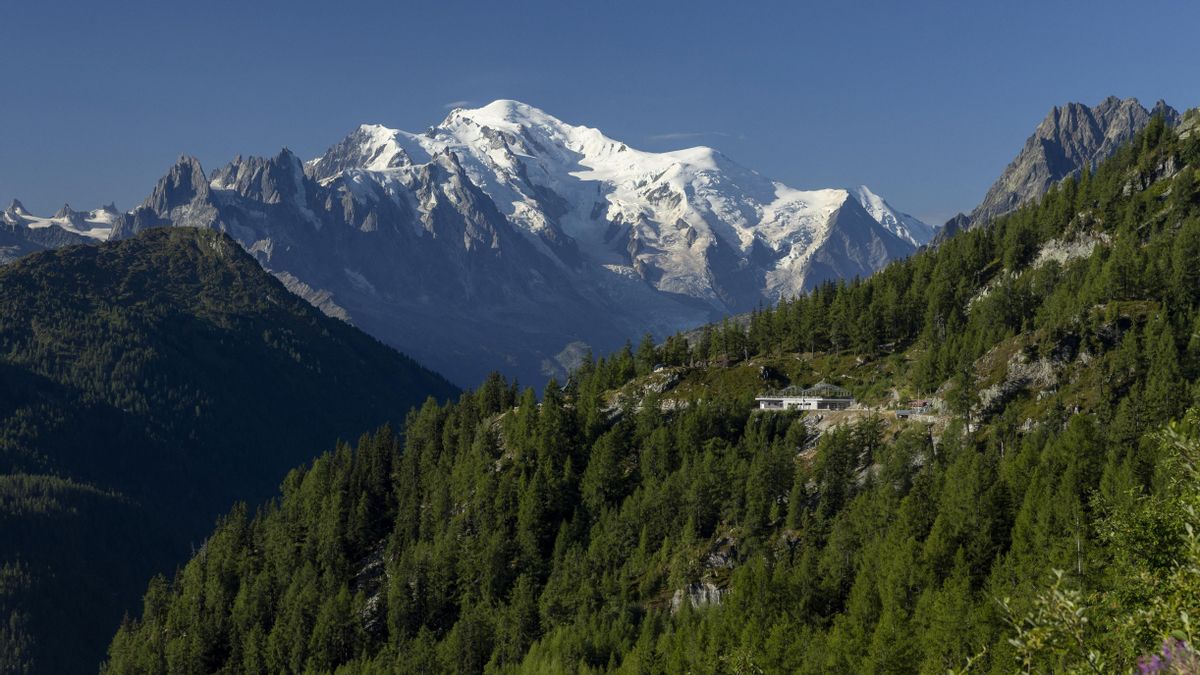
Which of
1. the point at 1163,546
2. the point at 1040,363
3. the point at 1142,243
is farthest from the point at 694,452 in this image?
the point at 1163,546

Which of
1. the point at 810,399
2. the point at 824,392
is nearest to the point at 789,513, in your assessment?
the point at 810,399

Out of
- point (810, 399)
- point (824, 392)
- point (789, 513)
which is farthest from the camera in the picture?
point (824, 392)

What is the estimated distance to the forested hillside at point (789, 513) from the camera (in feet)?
357

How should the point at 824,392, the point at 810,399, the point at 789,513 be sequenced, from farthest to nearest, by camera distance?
the point at 824,392
the point at 810,399
the point at 789,513

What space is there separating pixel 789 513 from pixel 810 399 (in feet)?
107

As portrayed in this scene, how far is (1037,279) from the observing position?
185 metres

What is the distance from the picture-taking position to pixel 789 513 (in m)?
142

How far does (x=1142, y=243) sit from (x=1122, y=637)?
578 ft

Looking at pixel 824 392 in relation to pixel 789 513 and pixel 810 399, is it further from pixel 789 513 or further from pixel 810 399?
pixel 789 513

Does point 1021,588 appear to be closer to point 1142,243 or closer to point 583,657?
point 583,657

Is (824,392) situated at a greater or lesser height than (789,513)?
greater

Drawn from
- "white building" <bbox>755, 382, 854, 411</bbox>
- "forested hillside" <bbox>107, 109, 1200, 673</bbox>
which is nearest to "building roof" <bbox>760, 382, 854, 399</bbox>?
"white building" <bbox>755, 382, 854, 411</bbox>

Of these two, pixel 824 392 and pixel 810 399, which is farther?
pixel 824 392

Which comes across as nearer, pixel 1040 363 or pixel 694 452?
pixel 1040 363
